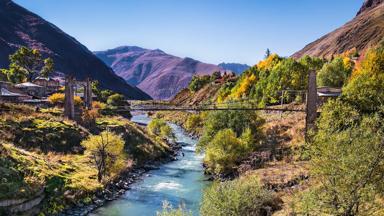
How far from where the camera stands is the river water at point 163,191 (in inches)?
1673

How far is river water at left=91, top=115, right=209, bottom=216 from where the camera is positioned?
4250cm

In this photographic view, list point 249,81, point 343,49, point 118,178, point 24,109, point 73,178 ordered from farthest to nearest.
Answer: point 343,49, point 249,81, point 24,109, point 118,178, point 73,178

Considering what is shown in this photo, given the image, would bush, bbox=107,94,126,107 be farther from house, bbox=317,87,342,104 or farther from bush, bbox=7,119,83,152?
house, bbox=317,87,342,104

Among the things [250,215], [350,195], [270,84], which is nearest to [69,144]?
[250,215]

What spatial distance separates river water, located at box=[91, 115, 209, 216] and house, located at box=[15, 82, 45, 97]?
45.6m

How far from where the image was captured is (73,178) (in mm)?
47312

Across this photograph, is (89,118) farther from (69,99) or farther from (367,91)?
(367,91)

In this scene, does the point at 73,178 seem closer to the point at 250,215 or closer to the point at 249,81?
the point at 250,215

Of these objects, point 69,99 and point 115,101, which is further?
point 115,101

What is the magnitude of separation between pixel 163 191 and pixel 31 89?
204ft

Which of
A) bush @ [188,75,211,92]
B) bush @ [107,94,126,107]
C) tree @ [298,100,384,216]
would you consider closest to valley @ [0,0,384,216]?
tree @ [298,100,384,216]

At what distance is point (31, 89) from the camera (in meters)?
100

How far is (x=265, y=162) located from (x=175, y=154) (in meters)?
25.6

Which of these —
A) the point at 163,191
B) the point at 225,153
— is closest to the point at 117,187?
the point at 163,191
